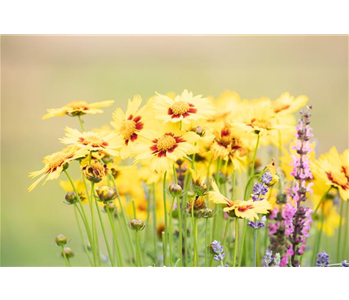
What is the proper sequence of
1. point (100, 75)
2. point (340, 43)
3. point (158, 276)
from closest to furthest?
point (158, 276), point (340, 43), point (100, 75)

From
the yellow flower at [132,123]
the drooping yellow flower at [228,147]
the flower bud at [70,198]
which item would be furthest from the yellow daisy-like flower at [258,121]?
the flower bud at [70,198]

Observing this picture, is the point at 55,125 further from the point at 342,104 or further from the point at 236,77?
the point at 342,104

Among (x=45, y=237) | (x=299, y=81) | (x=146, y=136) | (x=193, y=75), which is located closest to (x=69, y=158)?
(x=146, y=136)

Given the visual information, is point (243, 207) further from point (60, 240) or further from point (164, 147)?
point (60, 240)

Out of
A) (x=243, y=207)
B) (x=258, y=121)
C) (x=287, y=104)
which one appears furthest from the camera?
(x=287, y=104)

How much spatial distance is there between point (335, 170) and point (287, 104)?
161 mm

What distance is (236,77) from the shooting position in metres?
1.05

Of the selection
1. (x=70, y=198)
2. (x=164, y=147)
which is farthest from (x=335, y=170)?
(x=70, y=198)

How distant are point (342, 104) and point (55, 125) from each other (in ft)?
1.87

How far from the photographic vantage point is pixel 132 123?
0.71 metres

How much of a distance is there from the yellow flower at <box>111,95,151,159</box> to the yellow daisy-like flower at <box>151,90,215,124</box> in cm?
3

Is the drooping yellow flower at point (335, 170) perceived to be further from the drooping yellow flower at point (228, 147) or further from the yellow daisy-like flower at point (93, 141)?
the yellow daisy-like flower at point (93, 141)

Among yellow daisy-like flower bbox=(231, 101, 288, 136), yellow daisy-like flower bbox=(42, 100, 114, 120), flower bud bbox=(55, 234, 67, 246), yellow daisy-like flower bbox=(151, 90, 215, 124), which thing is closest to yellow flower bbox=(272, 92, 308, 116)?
yellow daisy-like flower bbox=(231, 101, 288, 136)

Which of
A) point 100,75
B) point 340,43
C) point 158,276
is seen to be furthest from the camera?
point 100,75
